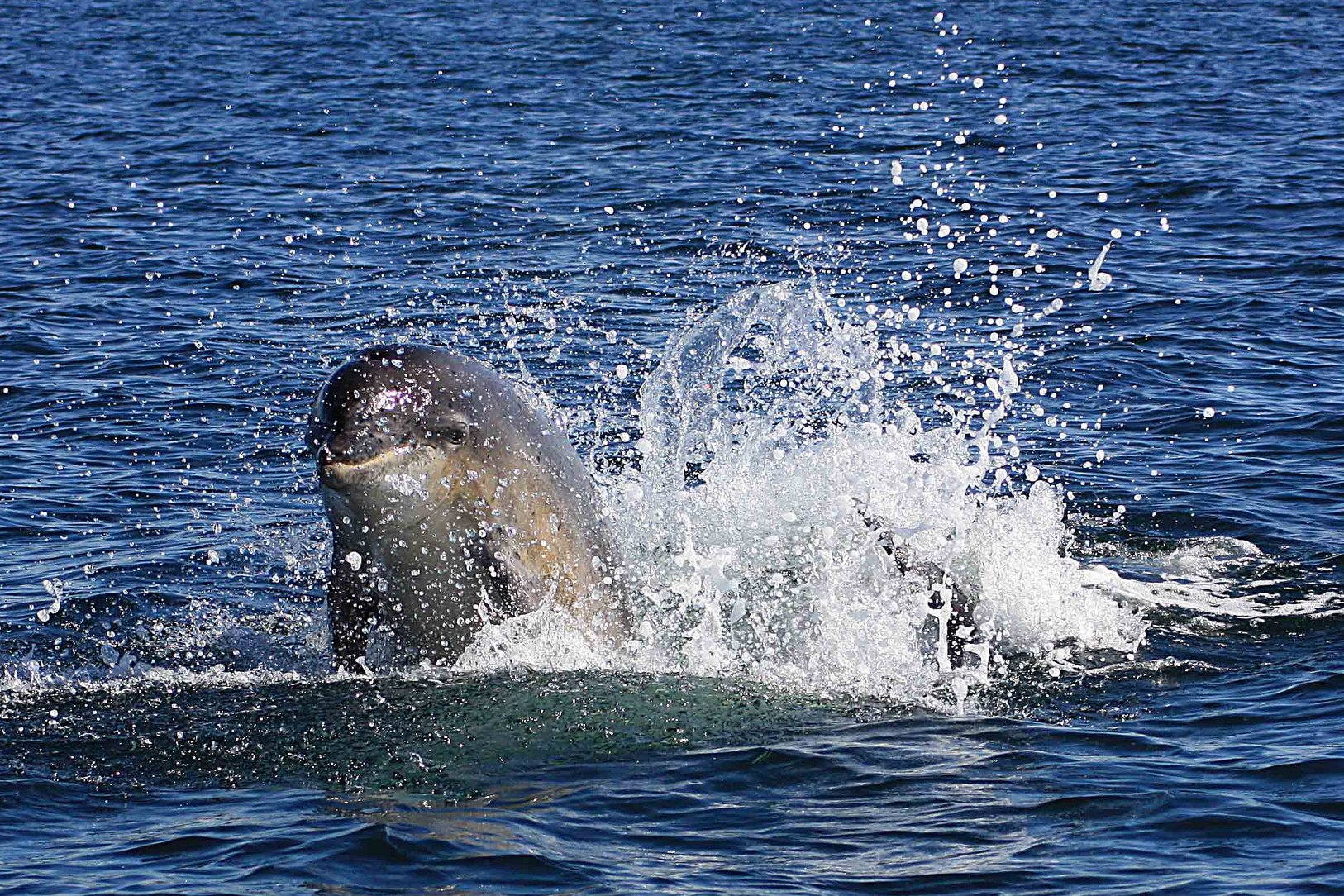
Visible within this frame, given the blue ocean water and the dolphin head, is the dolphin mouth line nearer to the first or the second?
the dolphin head

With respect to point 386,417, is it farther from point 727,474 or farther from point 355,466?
point 727,474

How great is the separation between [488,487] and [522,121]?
23.4 metres

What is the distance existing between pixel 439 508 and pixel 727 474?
15.7 ft

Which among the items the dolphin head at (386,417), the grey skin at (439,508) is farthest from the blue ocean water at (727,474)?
the dolphin head at (386,417)

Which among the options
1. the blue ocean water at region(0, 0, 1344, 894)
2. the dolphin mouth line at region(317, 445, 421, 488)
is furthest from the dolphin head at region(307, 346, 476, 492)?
the blue ocean water at region(0, 0, 1344, 894)

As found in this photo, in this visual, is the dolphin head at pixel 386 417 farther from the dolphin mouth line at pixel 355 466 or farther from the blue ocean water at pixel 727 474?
the blue ocean water at pixel 727 474

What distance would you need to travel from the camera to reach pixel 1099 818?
9.09 m

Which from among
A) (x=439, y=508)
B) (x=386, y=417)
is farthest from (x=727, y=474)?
(x=386, y=417)

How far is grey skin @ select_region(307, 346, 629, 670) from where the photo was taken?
32.8 ft

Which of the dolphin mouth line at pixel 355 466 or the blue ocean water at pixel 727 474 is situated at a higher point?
the dolphin mouth line at pixel 355 466

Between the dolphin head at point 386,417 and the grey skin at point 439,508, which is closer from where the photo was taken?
the dolphin head at point 386,417

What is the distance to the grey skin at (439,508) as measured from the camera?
393 inches

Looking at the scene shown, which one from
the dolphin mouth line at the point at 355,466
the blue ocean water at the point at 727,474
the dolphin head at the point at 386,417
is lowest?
the blue ocean water at the point at 727,474

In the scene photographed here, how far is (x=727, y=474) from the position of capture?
48.5 ft
